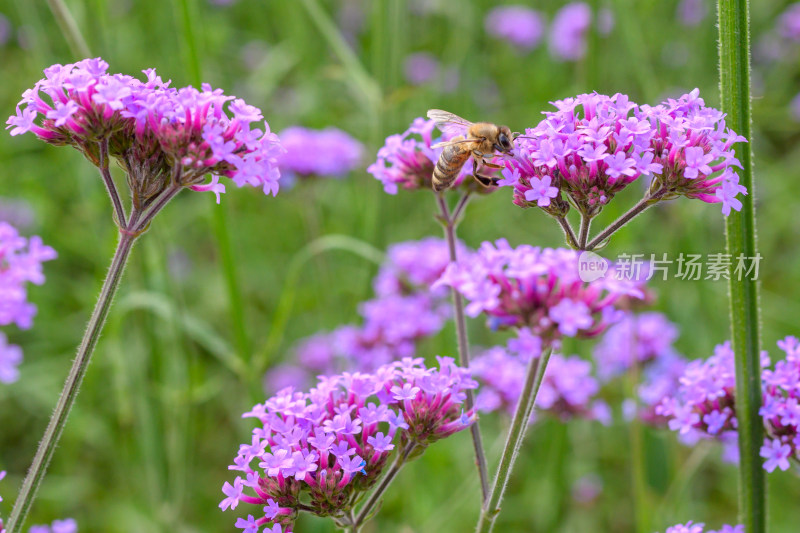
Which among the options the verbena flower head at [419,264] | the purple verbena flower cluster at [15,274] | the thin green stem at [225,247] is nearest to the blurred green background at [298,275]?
the thin green stem at [225,247]

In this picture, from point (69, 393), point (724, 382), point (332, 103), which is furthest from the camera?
point (332, 103)

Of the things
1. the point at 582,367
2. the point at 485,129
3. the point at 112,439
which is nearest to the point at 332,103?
the point at 112,439

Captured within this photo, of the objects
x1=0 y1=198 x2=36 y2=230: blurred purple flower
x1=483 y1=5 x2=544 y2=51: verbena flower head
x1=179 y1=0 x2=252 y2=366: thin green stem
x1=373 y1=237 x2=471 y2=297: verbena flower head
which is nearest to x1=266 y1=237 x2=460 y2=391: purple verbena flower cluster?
x1=373 y1=237 x2=471 y2=297: verbena flower head

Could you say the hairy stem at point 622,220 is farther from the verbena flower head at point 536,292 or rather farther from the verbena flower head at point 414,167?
the verbena flower head at point 414,167

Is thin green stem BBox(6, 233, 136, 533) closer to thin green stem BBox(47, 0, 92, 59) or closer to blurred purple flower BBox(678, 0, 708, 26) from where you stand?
thin green stem BBox(47, 0, 92, 59)

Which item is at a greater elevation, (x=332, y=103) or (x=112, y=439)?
(x=332, y=103)

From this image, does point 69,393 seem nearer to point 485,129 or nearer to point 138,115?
point 138,115
